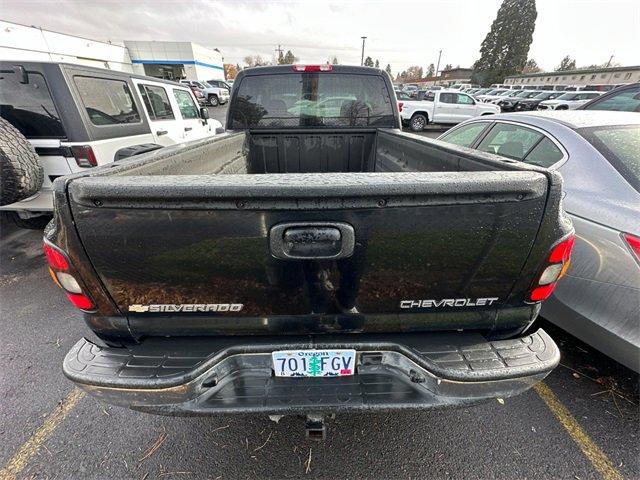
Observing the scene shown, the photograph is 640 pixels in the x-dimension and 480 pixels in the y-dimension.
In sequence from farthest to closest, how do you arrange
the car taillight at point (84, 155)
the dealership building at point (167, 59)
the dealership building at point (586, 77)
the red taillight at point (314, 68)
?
1. the dealership building at point (167, 59)
2. the dealership building at point (586, 77)
3. the car taillight at point (84, 155)
4. the red taillight at point (314, 68)

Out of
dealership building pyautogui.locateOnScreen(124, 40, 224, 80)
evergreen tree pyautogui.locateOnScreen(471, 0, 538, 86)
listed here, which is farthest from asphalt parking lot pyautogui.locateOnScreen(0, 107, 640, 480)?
evergreen tree pyautogui.locateOnScreen(471, 0, 538, 86)

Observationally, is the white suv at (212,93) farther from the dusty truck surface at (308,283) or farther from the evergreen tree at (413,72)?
the evergreen tree at (413,72)

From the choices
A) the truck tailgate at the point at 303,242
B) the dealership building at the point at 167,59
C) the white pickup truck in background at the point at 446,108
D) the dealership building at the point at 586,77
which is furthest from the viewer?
the dealership building at the point at 167,59

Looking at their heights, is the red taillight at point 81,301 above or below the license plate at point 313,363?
above

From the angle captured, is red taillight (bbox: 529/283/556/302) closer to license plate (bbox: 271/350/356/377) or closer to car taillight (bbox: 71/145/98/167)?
license plate (bbox: 271/350/356/377)

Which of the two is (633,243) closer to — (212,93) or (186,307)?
(186,307)

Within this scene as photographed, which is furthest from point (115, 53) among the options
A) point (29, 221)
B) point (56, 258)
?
point (56, 258)

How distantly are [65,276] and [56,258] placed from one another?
0.09m

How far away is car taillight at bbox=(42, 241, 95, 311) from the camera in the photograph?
4.34 feet

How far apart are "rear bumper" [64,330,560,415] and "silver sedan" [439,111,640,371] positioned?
84 cm

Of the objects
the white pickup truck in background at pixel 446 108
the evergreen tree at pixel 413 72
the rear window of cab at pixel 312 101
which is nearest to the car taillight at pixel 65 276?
the rear window of cab at pixel 312 101

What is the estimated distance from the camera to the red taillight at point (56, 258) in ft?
4.33

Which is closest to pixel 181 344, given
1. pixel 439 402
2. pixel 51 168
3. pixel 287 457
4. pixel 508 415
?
pixel 287 457

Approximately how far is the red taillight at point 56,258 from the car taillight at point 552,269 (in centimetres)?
209
